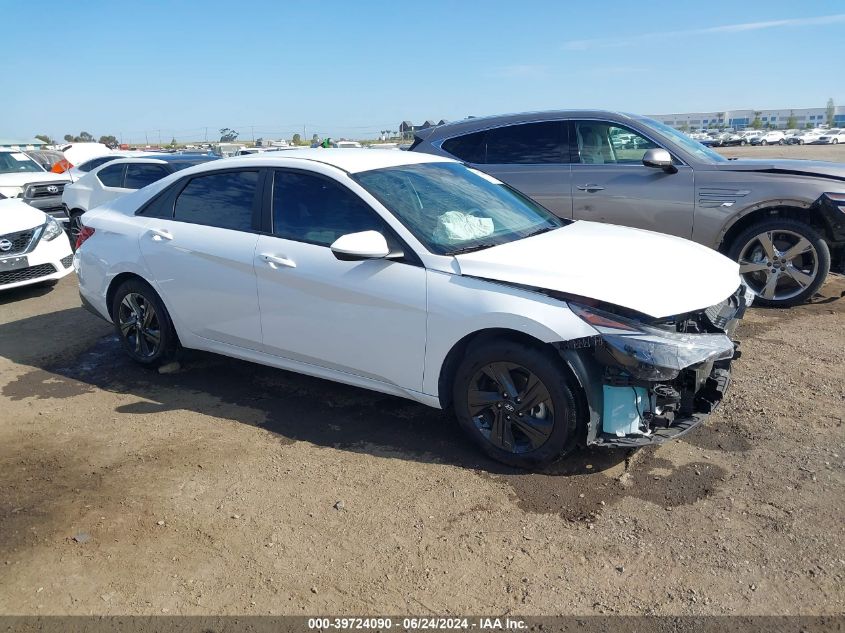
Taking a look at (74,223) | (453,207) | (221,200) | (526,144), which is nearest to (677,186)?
(526,144)

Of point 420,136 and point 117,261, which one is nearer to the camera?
point 117,261

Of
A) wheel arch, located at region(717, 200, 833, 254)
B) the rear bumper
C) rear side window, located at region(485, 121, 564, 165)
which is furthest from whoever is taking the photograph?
the rear bumper

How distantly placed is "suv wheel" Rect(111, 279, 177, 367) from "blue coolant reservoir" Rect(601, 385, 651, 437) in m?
3.40

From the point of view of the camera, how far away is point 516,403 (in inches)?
145

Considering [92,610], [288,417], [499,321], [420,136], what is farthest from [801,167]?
[92,610]

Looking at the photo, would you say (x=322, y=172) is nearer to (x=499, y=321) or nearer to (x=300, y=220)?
(x=300, y=220)

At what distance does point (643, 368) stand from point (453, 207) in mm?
1679

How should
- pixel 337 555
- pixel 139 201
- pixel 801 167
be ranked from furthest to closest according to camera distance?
pixel 801 167, pixel 139 201, pixel 337 555

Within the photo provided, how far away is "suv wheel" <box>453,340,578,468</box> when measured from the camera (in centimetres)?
353

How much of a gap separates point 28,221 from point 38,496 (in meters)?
5.91

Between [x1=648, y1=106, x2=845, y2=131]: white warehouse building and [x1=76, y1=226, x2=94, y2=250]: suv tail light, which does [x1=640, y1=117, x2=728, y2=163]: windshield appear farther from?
[x1=648, y1=106, x2=845, y2=131]: white warehouse building

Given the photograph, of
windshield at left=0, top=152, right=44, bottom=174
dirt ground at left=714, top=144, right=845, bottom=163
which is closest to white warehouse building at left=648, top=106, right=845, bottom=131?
dirt ground at left=714, top=144, right=845, bottom=163

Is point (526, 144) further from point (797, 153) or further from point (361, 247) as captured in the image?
point (797, 153)

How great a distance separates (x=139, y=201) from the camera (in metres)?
5.50
